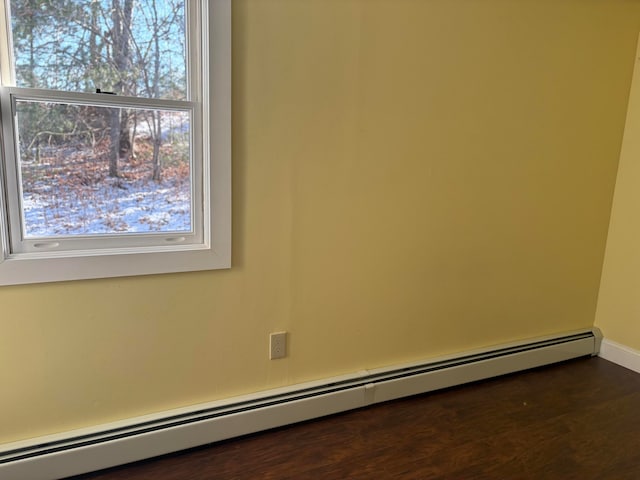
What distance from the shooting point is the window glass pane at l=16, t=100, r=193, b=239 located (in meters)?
1.71

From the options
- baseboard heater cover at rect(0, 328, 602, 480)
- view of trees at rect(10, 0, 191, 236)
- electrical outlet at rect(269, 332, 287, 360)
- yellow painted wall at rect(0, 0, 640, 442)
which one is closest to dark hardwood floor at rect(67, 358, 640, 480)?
baseboard heater cover at rect(0, 328, 602, 480)

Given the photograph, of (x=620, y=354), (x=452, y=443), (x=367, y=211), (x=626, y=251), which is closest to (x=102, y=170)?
(x=367, y=211)

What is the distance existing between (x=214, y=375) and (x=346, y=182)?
1.05 m

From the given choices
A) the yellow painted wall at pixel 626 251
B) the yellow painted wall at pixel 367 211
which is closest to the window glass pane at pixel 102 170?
the yellow painted wall at pixel 367 211

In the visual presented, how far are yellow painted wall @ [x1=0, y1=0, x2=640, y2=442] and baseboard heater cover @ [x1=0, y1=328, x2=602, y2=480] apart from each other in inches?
2.3

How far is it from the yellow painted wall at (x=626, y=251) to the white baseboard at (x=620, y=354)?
0.03 meters

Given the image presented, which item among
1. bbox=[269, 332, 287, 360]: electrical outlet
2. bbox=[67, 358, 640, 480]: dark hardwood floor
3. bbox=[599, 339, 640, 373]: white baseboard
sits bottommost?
bbox=[67, 358, 640, 480]: dark hardwood floor

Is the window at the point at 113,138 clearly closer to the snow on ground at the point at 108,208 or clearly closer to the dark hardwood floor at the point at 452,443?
the snow on ground at the point at 108,208

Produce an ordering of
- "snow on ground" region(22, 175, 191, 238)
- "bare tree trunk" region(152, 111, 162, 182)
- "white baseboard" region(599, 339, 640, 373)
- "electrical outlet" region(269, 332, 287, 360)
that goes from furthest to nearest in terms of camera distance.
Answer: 1. "white baseboard" region(599, 339, 640, 373)
2. "electrical outlet" region(269, 332, 287, 360)
3. "bare tree trunk" region(152, 111, 162, 182)
4. "snow on ground" region(22, 175, 191, 238)

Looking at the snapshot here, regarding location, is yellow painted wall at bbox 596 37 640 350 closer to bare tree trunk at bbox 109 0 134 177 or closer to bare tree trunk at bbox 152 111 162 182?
bare tree trunk at bbox 152 111 162 182

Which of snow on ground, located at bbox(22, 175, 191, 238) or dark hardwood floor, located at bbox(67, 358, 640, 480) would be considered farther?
dark hardwood floor, located at bbox(67, 358, 640, 480)

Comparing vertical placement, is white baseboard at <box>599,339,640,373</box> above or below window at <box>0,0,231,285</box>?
below

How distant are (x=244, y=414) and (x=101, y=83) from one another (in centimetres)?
147

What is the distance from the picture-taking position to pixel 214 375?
206 centimetres
